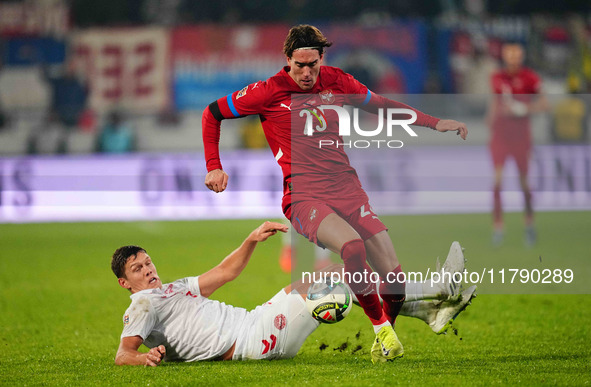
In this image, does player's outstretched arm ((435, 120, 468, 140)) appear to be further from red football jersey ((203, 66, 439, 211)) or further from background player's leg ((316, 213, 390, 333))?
background player's leg ((316, 213, 390, 333))

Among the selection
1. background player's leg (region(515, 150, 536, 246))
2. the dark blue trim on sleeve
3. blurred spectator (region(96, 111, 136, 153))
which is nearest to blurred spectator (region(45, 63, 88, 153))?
blurred spectator (region(96, 111, 136, 153))

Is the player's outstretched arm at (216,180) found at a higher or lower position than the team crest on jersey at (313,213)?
higher

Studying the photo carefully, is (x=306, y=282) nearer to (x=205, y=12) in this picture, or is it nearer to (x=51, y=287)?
(x=51, y=287)

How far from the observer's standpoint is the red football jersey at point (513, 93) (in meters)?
11.5

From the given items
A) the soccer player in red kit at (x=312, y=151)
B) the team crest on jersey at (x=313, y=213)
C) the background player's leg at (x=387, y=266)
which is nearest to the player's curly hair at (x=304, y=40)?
the soccer player in red kit at (x=312, y=151)

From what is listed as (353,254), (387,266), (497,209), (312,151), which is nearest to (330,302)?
(353,254)

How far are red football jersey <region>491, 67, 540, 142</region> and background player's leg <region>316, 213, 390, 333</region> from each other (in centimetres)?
689

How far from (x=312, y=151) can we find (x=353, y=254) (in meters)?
0.86

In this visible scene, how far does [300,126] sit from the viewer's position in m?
5.57

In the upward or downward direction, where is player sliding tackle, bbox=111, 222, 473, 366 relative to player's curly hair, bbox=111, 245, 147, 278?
downward

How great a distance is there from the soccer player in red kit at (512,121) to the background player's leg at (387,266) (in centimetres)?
603

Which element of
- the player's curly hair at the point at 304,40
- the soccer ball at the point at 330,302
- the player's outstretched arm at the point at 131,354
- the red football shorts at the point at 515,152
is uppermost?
the player's curly hair at the point at 304,40

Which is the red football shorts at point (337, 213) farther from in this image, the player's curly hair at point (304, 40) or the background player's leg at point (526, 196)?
the background player's leg at point (526, 196)

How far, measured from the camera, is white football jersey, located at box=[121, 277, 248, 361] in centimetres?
525
